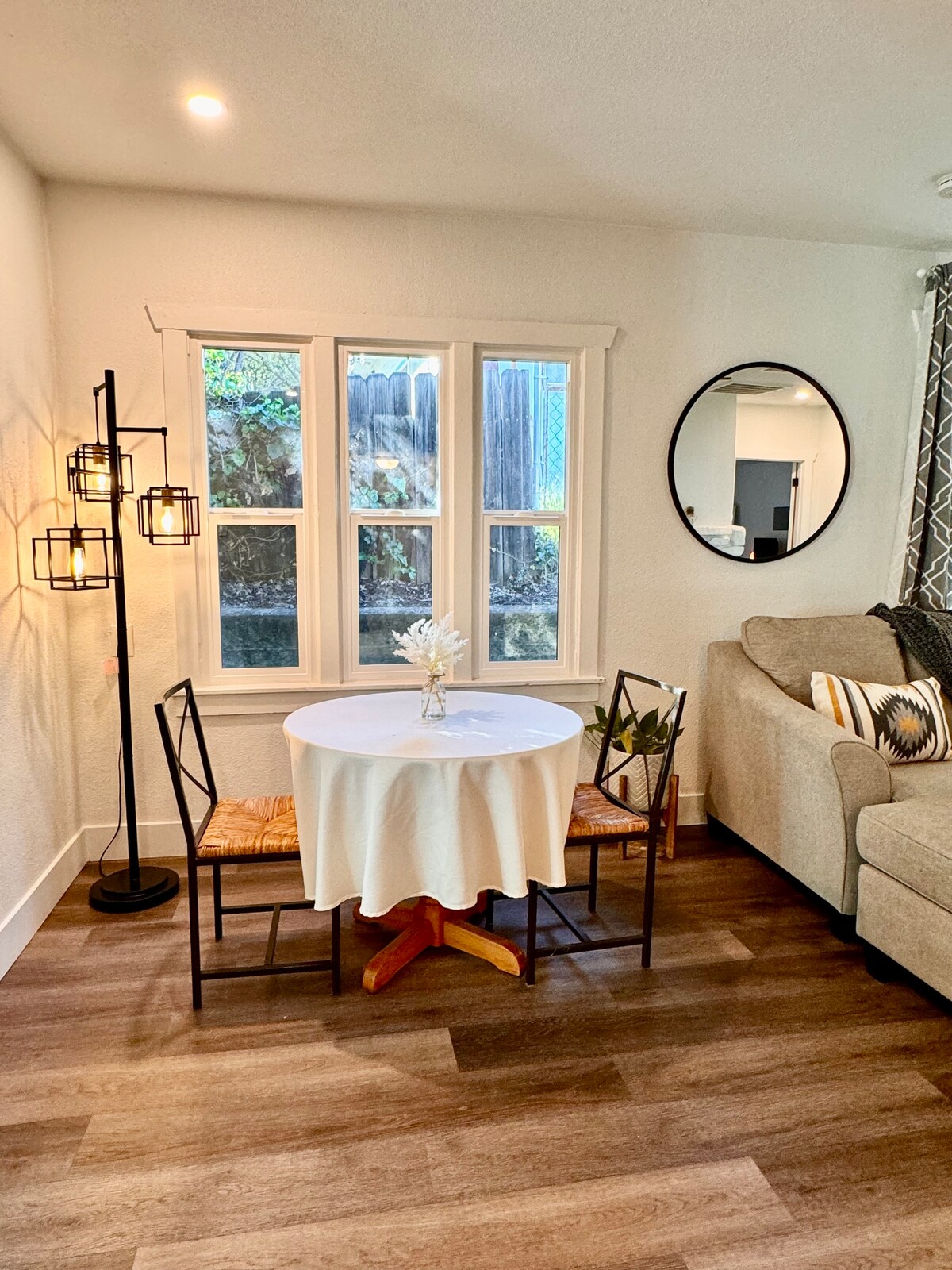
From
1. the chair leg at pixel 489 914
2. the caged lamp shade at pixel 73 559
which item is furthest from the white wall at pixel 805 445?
the caged lamp shade at pixel 73 559

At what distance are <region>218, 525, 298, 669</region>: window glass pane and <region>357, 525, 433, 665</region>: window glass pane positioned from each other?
298 millimetres

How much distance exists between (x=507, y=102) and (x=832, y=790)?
238 centimetres

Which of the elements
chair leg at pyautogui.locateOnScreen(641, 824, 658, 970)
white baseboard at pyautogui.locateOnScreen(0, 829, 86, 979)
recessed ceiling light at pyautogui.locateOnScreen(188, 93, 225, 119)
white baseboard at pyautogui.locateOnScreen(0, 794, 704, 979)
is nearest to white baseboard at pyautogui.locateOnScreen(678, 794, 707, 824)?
white baseboard at pyautogui.locateOnScreen(0, 794, 704, 979)

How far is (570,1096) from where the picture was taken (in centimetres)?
193

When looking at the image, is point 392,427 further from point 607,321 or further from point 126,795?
point 126,795

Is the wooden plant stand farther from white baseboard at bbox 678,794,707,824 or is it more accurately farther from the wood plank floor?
white baseboard at bbox 678,794,707,824

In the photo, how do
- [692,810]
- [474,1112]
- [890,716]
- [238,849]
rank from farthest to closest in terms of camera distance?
[692,810] < [890,716] < [238,849] < [474,1112]

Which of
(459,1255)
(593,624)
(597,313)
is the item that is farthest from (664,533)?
(459,1255)

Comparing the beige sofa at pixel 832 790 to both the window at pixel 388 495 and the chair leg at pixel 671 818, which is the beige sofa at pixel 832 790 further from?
the window at pixel 388 495

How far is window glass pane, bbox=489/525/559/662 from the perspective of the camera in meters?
3.50

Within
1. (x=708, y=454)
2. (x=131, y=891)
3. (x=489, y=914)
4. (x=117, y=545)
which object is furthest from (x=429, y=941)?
(x=708, y=454)

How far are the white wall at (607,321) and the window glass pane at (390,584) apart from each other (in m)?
0.55

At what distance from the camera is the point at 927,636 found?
335cm

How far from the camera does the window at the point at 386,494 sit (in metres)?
3.22
